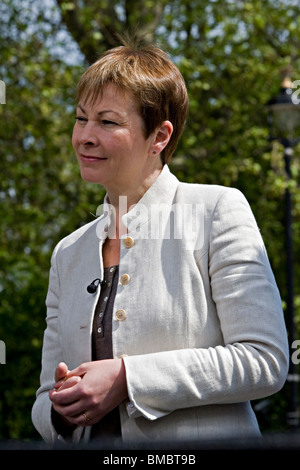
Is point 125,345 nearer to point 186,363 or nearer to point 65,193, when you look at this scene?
point 186,363

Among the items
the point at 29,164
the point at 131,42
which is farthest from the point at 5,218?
the point at 131,42

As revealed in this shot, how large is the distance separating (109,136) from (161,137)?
0.19 meters

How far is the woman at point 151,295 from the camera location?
5.51ft

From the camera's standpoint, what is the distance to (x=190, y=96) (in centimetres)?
894

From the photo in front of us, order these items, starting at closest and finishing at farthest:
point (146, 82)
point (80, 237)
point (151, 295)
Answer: point (151, 295)
point (146, 82)
point (80, 237)

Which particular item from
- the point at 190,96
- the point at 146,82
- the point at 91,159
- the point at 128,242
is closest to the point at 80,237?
the point at 128,242

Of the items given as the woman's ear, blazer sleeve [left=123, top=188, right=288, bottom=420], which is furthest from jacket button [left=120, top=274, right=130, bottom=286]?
the woman's ear

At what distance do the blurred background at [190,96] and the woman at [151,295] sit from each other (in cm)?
642

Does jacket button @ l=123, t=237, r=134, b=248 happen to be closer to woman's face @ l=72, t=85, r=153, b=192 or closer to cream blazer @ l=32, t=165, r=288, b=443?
cream blazer @ l=32, t=165, r=288, b=443

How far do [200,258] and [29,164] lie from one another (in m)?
8.72

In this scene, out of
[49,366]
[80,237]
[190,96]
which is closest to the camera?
[49,366]

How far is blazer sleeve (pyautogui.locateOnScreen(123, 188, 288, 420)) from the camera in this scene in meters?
1.67

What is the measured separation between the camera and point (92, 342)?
74.6 inches

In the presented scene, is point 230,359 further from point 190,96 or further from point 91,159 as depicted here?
point 190,96
